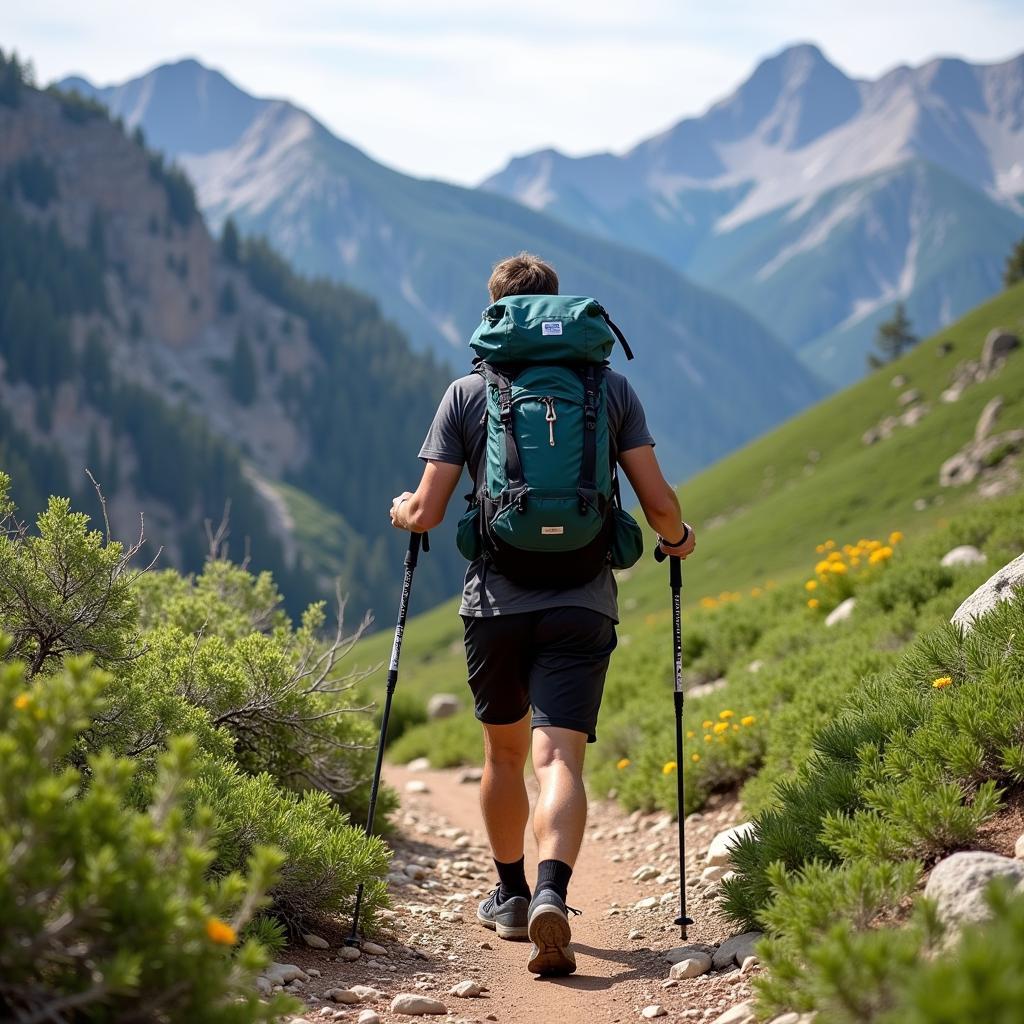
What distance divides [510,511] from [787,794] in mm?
2255

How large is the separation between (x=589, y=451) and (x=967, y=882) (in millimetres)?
2547

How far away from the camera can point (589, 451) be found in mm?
5773

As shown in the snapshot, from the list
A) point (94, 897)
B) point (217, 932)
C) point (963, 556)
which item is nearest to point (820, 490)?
point (963, 556)

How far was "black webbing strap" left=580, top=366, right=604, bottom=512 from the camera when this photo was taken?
5711mm

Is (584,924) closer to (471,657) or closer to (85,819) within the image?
(471,657)

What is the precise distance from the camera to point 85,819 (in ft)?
11.3

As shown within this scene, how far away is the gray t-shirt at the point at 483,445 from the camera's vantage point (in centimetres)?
603

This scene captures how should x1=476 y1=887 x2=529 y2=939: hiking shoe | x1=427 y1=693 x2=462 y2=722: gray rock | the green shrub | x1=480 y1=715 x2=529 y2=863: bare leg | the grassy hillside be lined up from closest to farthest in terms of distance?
the green shrub → x1=480 y1=715 x2=529 y2=863: bare leg → x1=476 y1=887 x2=529 y2=939: hiking shoe → x1=427 y1=693 x2=462 y2=722: gray rock → the grassy hillside

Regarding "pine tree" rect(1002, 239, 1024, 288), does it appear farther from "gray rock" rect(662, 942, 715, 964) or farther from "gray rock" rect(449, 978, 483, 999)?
"gray rock" rect(449, 978, 483, 999)

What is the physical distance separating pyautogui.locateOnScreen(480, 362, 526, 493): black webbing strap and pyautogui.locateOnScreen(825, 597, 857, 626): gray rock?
6.89 metres

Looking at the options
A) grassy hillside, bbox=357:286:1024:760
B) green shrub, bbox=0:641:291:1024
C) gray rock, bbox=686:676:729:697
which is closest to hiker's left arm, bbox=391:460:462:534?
green shrub, bbox=0:641:291:1024

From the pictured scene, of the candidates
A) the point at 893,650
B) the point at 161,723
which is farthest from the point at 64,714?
the point at 893,650

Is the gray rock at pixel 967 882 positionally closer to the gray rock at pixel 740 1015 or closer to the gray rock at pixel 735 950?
the gray rock at pixel 740 1015

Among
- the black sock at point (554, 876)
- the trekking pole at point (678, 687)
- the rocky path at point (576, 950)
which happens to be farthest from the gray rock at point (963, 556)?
the black sock at point (554, 876)
